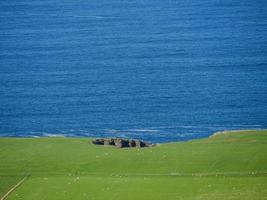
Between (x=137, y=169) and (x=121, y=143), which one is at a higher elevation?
(x=137, y=169)

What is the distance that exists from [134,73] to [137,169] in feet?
203

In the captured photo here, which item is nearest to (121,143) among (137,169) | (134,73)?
(137,169)

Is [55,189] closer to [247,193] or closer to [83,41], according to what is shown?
[247,193]

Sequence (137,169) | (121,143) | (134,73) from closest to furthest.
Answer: (137,169) < (121,143) < (134,73)

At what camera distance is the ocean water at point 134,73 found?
87.8 m

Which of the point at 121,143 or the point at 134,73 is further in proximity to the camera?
the point at 134,73

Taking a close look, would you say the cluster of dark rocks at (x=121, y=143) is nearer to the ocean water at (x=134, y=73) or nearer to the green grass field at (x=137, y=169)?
the green grass field at (x=137, y=169)

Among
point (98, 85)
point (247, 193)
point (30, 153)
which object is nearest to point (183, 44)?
point (98, 85)

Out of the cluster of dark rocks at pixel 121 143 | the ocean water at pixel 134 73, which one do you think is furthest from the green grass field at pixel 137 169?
the ocean water at pixel 134 73

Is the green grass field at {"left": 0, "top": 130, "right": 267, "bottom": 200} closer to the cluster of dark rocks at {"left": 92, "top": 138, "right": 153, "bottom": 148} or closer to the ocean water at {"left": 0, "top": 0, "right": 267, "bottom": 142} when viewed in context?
the cluster of dark rocks at {"left": 92, "top": 138, "right": 153, "bottom": 148}

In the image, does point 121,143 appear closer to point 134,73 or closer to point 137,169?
point 137,169

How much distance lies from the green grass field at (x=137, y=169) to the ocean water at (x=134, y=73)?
2332 cm

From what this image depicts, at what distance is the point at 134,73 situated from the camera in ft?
372

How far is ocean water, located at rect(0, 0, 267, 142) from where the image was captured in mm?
87750
